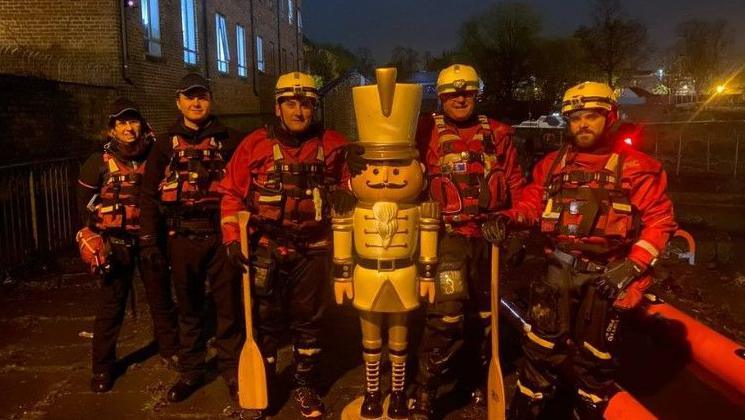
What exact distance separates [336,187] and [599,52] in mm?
50892

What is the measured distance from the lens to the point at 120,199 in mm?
4562

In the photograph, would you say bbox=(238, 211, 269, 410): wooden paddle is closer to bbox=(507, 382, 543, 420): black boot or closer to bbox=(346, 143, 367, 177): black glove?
bbox=(346, 143, 367, 177): black glove

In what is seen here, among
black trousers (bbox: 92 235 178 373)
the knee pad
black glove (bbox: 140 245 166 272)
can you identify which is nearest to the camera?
the knee pad

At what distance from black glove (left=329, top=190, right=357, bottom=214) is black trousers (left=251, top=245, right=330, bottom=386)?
1.81 feet

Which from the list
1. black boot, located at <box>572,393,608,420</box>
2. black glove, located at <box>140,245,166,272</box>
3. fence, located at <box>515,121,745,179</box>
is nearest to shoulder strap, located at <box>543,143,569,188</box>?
black boot, located at <box>572,393,608,420</box>

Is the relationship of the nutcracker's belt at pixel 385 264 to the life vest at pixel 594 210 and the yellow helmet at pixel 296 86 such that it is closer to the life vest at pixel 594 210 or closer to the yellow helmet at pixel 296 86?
the life vest at pixel 594 210

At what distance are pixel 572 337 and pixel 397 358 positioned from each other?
111cm

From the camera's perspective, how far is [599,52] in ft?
164

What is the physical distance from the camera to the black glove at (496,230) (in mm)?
3719

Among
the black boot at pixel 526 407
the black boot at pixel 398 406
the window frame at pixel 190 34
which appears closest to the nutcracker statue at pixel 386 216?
the black boot at pixel 398 406

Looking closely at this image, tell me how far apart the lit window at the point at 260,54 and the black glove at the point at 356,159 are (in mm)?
22556

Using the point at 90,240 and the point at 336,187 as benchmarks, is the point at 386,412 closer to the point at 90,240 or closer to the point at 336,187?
the point at 336,187

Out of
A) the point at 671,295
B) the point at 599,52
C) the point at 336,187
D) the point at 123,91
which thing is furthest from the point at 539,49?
→ the point at 336,187

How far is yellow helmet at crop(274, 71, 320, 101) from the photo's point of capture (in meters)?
4.06
